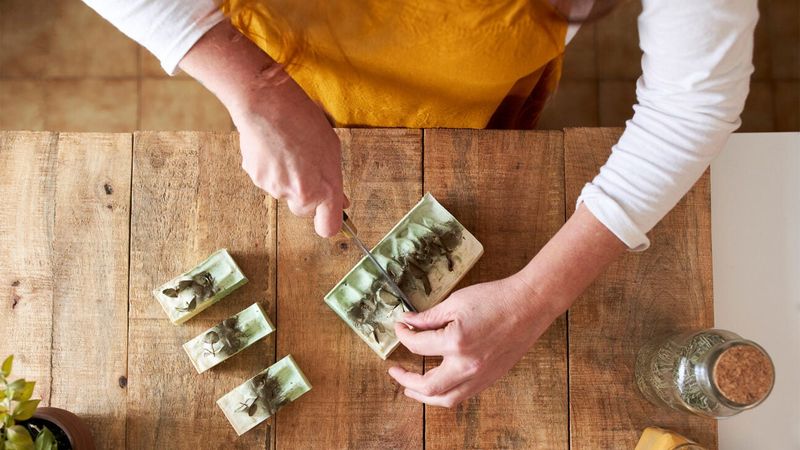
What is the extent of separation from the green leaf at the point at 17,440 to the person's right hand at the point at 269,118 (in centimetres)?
44

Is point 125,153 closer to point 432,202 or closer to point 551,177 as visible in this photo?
point 432,202

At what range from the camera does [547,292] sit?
2.84 feet

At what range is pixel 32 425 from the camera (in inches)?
35.7

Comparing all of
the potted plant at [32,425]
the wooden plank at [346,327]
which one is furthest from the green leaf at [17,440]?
the wooden plank at [346,327]

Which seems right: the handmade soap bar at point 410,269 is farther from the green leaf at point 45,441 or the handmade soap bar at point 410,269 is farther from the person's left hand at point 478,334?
the green leaf at point 45,441

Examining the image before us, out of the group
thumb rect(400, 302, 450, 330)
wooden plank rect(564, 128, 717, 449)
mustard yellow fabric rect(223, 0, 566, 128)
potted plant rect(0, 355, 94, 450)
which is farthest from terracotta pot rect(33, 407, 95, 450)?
wooden plank rect(564, 128, 717, 449)

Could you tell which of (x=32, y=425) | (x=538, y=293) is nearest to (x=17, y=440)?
(x=32, y=425)

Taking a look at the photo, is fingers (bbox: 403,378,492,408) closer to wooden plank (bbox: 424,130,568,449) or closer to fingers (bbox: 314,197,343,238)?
wooden plank (bbox: 424,130,568,449)

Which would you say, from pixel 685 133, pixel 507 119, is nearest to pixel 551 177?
pixel 507 119

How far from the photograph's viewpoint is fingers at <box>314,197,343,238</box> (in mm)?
849

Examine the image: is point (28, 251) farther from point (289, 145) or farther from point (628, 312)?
point (628, 312)

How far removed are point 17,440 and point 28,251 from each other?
0.36 meters

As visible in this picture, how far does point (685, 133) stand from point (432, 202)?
1.32ft

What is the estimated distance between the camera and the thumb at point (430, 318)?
913 mm
